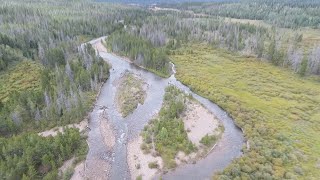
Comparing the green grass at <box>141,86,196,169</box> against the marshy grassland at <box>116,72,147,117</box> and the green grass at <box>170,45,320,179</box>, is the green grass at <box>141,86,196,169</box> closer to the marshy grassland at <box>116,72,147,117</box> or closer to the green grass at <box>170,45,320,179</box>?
the marshy grassland at <box>116,72,147,117</box>

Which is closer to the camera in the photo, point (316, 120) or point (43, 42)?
point (316, 120)

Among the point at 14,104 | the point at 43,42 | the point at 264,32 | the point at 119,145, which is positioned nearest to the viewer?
the point at 119,145

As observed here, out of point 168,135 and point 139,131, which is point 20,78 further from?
point 168,135

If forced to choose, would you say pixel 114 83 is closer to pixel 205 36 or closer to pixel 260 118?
pixel 260 118

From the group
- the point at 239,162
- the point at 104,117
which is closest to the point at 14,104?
the point at 104,117

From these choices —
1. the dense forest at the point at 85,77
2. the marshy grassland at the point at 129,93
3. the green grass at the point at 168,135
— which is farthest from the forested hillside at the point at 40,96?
the green grass at the point at 168,135

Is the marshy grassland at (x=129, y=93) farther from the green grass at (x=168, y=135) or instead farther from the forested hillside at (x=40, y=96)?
the green grass at (x=168, y=135)

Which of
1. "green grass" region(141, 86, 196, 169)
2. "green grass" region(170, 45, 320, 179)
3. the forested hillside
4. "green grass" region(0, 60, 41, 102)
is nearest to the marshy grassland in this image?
the forested hillside
